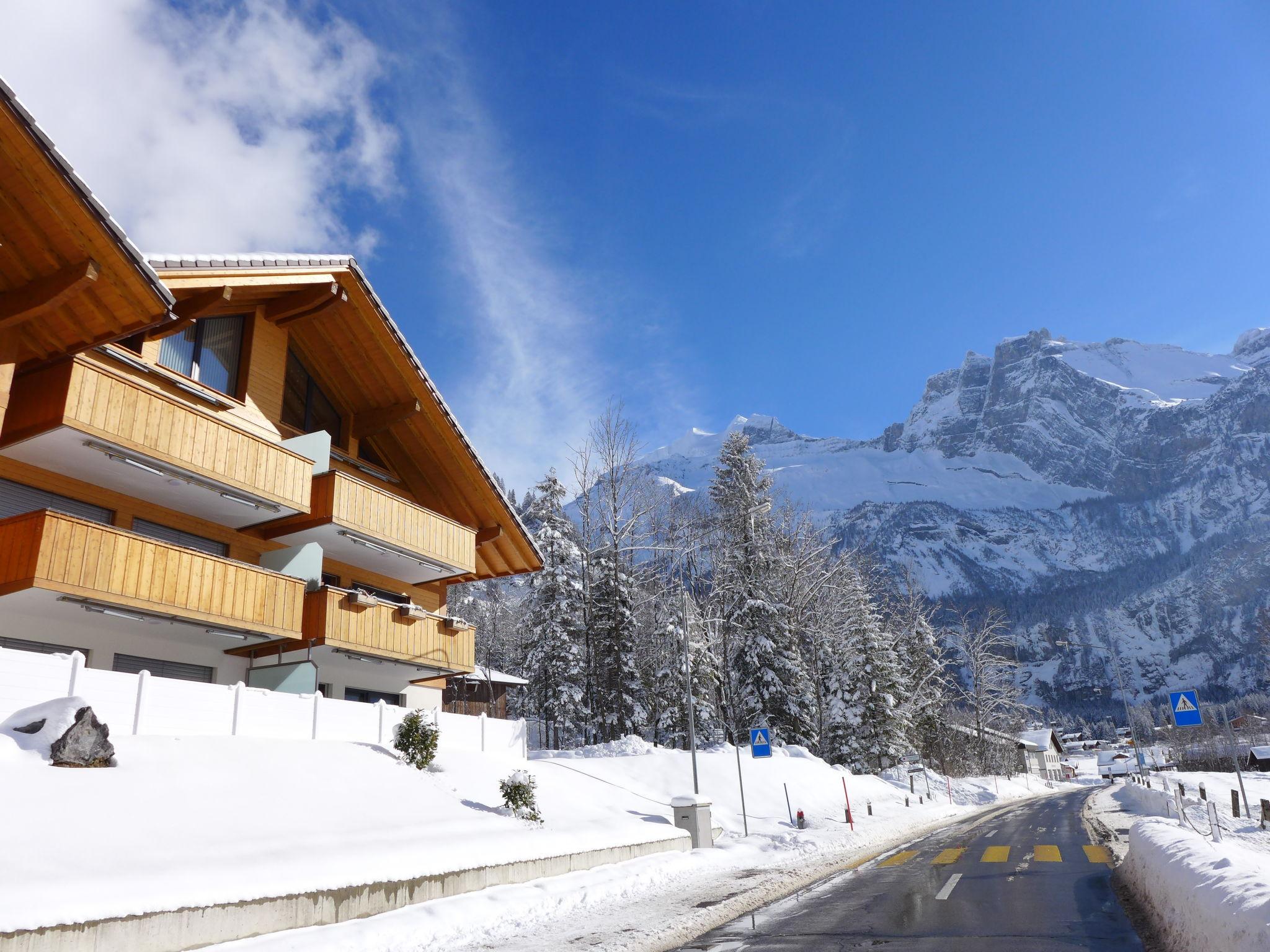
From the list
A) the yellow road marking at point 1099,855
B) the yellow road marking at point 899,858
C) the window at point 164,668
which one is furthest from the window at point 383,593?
the yellow road marking at point 1099,855

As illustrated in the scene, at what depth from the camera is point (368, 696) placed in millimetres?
23141

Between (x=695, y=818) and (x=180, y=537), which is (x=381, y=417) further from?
(x=695, y=818)

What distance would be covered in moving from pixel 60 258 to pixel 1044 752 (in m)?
126

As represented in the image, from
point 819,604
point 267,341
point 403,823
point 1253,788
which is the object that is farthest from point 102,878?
point 1253,788

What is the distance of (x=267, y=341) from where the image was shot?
20469 millimetres

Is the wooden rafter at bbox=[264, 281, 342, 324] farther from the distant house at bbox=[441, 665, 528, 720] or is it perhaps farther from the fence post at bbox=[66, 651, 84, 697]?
the distant house at bbox=[441, 665, 528, 720]

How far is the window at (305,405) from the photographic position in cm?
2133

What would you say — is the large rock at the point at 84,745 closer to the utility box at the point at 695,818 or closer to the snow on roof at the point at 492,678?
the utility box at the point at 695,818

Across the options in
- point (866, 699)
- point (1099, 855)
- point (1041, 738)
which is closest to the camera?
point (1099, 855)

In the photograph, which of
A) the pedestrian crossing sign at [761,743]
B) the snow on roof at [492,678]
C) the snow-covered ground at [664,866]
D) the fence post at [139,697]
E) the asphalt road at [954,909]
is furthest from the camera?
the snow on roof at [492,678]

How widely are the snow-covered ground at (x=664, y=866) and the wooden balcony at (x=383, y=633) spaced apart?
4060 mm

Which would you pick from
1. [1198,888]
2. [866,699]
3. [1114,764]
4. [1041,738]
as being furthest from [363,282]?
[1114,764]

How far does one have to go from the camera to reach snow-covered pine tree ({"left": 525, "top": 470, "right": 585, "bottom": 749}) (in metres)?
A: 40.8

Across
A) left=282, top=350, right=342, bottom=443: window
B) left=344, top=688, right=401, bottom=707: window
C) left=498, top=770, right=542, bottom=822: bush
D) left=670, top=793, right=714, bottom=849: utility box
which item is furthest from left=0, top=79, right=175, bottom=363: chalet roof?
left=670, top=793, right=714, bottom=849: utility box
